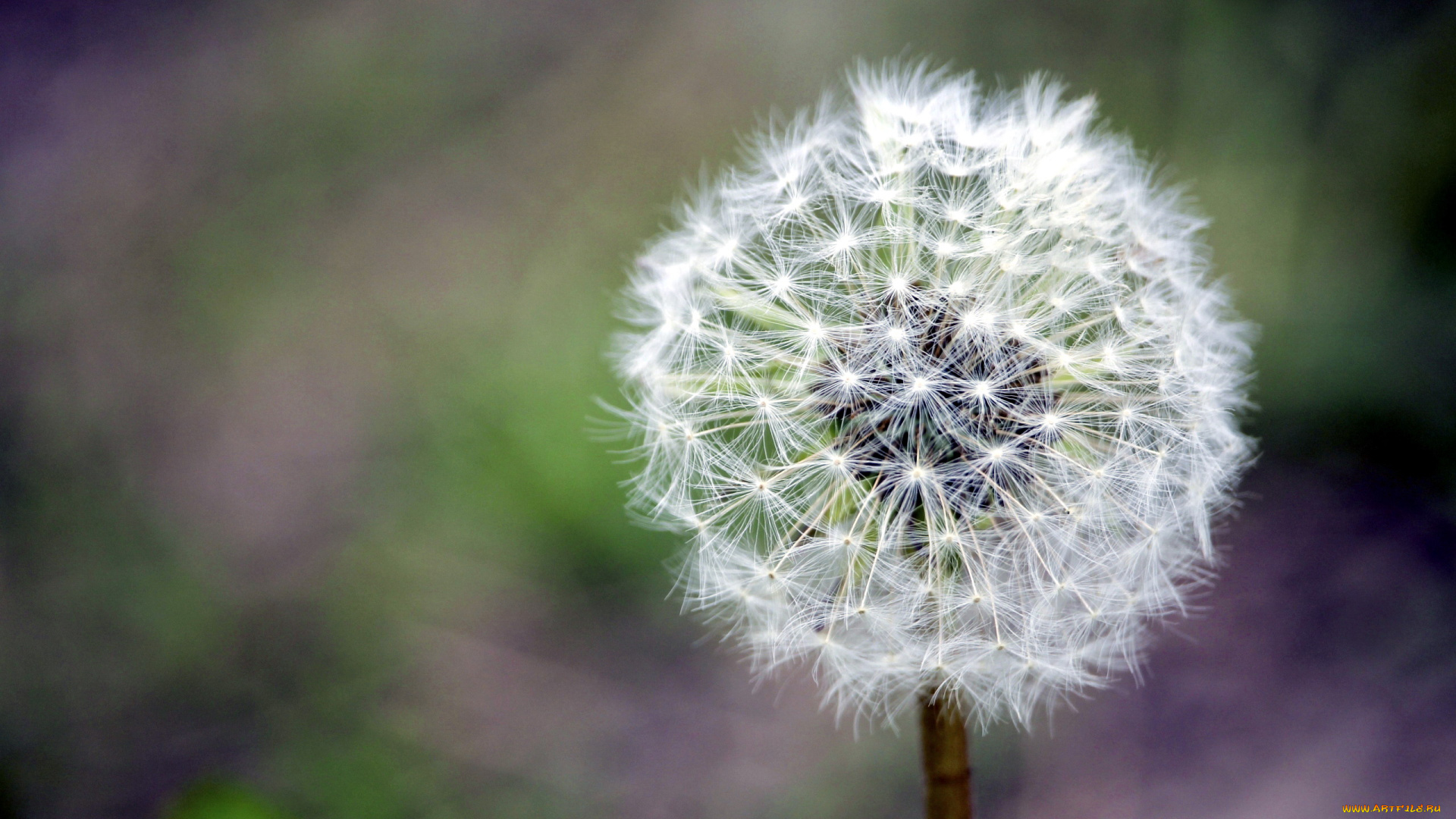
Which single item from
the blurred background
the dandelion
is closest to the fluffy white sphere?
the dandelion

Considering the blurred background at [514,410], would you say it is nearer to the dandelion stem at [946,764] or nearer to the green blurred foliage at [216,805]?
the green blurred foliage at [216,805]

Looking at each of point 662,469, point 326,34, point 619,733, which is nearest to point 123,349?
point 326,34

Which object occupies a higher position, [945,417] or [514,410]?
[514,410]

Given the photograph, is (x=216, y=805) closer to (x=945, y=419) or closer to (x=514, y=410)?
(x=514, y=410)

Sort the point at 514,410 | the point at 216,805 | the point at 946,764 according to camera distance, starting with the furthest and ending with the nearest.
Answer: the point at 514,410, the point at 216,805, the point at 946,764

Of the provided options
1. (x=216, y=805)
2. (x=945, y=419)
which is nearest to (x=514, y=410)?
(x=216, y=805)

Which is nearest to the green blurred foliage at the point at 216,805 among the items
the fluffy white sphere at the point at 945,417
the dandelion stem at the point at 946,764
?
the fluffy white sphere at the point at 945,417
